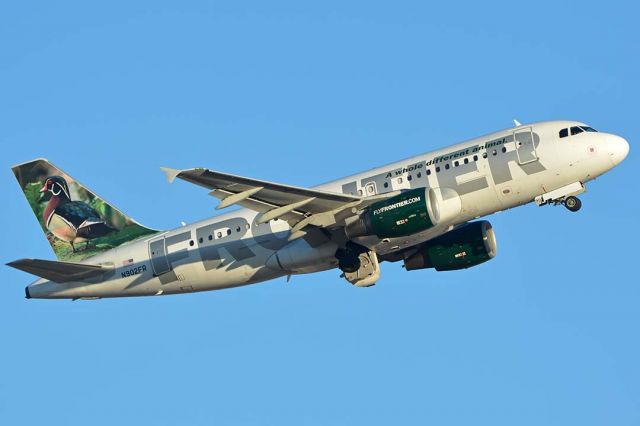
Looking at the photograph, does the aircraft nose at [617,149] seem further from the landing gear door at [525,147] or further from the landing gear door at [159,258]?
the landing gear door at [159,258]

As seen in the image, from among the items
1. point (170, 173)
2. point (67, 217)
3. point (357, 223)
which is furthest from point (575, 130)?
point (67, 217)

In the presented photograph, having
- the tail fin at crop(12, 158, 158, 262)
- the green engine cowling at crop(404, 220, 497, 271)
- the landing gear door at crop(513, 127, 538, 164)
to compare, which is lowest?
the green engine cowling at crop(404, 220, 497, 271)

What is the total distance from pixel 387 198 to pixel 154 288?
12.7m

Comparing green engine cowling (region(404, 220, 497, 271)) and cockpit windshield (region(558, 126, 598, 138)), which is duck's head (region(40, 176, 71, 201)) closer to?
green engine cowling (region(404, 220, 497, 271))

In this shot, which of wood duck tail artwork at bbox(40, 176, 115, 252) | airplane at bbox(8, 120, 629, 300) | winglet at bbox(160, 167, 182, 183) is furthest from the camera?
wood duck tail artwork at bbox(40, 176, 115, 252)

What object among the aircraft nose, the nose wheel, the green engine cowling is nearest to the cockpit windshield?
the aircraft nose

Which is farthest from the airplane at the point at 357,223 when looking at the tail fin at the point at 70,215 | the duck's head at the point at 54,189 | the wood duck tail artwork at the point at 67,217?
the duck's head at the point at 54,189

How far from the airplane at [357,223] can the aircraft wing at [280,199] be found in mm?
53

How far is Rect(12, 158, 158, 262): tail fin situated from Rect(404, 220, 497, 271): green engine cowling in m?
13.1

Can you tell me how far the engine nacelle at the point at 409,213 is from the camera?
47875 mm

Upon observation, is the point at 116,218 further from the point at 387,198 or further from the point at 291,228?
the point at 387,198

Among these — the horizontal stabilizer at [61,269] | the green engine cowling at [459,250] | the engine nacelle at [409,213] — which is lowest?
the green engine cowling at [459,250]

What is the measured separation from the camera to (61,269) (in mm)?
53688

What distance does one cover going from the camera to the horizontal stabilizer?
5169cm
